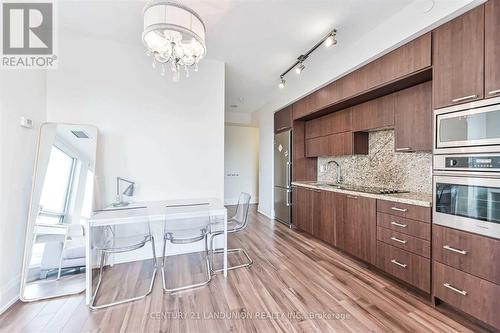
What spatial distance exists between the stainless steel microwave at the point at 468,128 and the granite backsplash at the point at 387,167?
0.71 m

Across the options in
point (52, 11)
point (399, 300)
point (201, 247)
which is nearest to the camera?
point (399, 300)

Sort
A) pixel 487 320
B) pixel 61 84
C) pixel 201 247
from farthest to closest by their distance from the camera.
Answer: pixel 201 247 < pixel 61 84 < pixel 487 320

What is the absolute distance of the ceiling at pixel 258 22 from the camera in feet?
6.97

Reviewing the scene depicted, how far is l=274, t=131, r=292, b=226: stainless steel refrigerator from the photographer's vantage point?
441cm

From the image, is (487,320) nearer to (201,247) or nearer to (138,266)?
(201,247)

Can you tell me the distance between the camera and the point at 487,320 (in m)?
1.55

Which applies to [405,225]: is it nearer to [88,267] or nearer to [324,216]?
[324,216]

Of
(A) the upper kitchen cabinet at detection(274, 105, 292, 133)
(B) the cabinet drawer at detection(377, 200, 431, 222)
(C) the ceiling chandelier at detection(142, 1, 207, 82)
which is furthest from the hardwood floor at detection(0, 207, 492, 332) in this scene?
(A) the upper kitchen cabinet at detection(274, 105, 292, 133)

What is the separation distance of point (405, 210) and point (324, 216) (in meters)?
1.33

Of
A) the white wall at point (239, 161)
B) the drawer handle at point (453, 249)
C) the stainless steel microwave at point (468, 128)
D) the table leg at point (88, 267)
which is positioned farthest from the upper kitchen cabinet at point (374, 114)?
the white wall at point (239, 161)

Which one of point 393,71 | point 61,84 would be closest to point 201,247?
point 61,84

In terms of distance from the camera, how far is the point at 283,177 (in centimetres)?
460

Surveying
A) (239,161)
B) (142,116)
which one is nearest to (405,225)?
(142,116)

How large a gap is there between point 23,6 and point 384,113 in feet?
13.9
